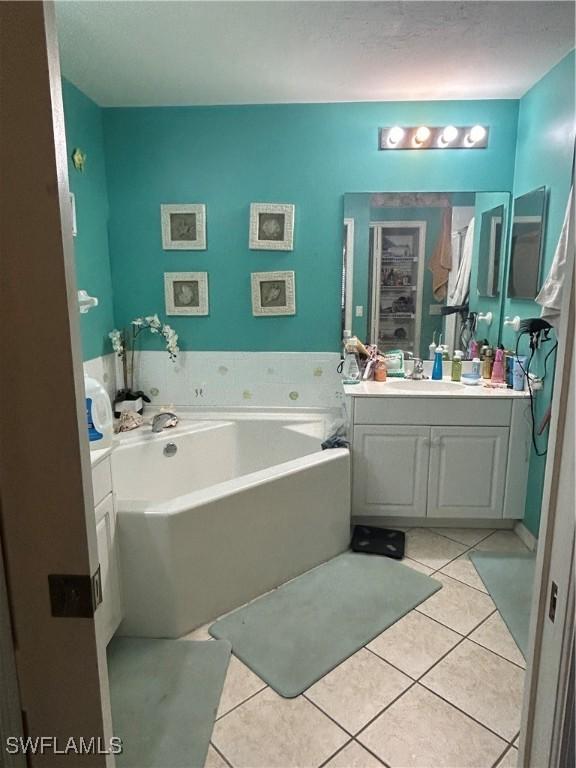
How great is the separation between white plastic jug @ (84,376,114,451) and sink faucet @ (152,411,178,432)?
2.71 feet

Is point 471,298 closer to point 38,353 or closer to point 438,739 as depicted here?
point 438,739

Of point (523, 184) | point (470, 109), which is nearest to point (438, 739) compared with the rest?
point (523, 184)

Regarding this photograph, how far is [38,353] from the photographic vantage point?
2.38ft

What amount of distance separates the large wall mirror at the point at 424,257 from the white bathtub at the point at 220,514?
904 mm

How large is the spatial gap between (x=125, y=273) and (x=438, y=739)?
298 cm

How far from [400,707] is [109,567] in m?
1.20

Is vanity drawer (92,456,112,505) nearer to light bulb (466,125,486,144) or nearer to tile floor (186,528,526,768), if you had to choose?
tile floor (186,528,526,768)

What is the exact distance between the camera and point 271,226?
312 cm

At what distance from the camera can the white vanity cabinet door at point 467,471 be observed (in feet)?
9.07

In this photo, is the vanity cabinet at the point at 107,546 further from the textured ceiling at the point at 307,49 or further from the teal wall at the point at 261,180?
the textured ceiling at the point at 307,49

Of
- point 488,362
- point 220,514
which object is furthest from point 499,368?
point 220,514

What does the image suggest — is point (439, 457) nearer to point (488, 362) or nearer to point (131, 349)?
point (488, 362)

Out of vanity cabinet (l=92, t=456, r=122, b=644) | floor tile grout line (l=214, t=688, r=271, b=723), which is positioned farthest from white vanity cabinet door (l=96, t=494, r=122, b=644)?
floor tile grout line (l=214, t=688, r=271, b=723)

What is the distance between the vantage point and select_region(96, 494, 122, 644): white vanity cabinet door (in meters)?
1.83
